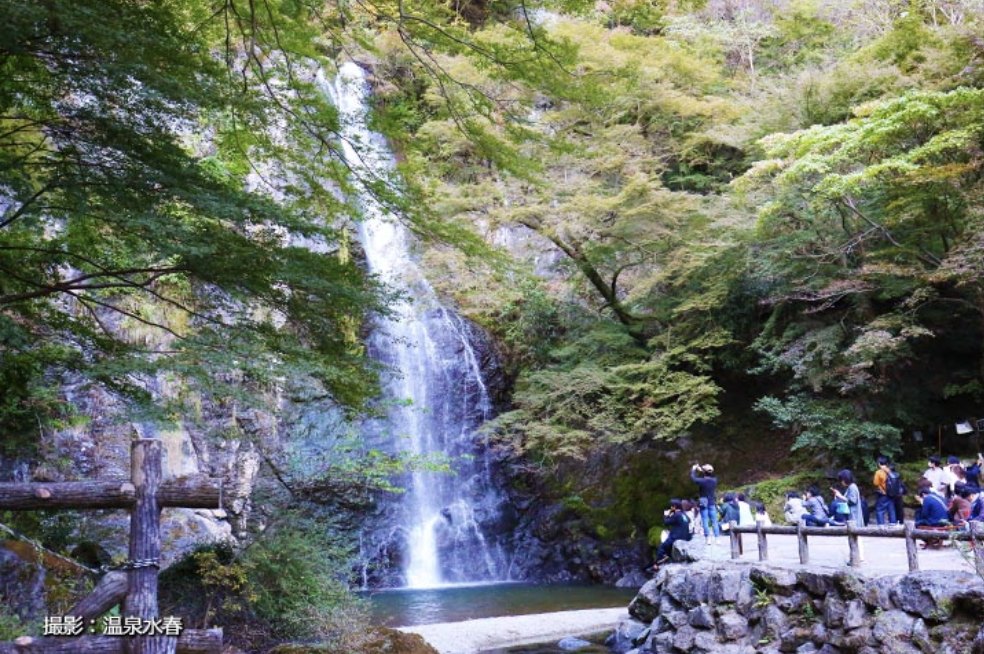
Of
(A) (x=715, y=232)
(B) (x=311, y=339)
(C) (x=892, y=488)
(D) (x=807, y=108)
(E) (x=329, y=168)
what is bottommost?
(C) (x=892, y=488)

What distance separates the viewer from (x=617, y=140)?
1628 centimetres

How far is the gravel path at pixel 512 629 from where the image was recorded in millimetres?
9977

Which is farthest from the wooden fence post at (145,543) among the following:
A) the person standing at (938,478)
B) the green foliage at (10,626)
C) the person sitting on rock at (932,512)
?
the person standing at (938,478)

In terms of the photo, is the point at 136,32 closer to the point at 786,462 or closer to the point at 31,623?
the point at 31,623

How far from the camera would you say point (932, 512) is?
308 inches

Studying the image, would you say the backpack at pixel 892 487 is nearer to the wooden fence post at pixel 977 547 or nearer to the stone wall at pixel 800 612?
the stone wall at pixel 800 612

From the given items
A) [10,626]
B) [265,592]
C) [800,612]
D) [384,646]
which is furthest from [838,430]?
[10,626]

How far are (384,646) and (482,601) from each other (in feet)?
21.0

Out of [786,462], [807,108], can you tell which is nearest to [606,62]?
[807,108]

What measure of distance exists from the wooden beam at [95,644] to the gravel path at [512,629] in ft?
19.2

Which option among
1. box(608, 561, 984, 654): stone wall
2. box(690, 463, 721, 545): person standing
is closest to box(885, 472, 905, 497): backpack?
box(690, 463, 721, 545): person standing

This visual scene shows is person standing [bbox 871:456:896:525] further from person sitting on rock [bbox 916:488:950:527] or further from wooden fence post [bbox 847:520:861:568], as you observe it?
wooden fence post [bbox 847:520:861:568]

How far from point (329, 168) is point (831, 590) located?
652 centimetres

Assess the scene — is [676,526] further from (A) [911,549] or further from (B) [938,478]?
(A) [911,549]
